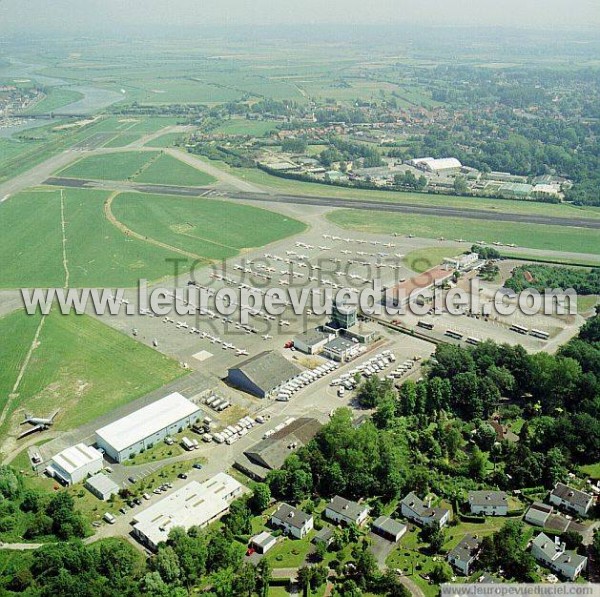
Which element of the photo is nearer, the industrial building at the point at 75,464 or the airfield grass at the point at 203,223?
the industrial building at the point at 75,464

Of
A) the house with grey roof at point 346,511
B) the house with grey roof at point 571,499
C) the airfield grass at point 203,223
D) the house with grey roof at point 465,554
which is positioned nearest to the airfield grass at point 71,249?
the airfield grass at point 203,223

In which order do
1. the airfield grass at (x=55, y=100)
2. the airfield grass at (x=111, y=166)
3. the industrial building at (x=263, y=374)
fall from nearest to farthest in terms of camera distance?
the industrial building at (x=263, y=374) → the airfield grass at (x=111, y=166) → the airfield grass at (x=55, y=100)

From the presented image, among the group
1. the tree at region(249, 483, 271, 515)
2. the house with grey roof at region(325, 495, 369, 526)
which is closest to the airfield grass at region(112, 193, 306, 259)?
the tree at region(249, 483, 271, 515)

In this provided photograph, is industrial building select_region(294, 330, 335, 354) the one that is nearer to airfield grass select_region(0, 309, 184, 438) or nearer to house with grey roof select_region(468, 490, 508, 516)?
airfield grass select_region(0, 309, 184, 438)

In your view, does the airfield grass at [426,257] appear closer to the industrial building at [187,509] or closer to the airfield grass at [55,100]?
the industrial building at [187,509]

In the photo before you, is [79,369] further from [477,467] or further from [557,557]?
[557,557]
